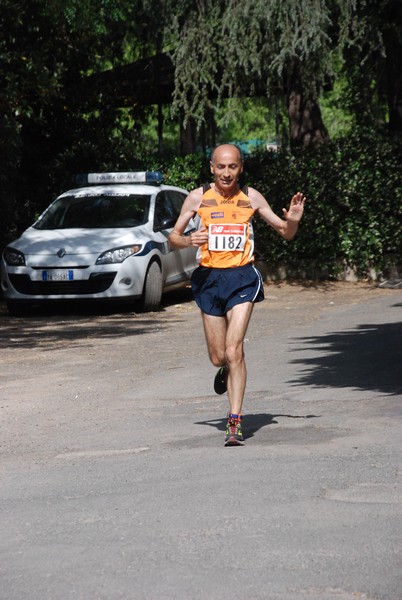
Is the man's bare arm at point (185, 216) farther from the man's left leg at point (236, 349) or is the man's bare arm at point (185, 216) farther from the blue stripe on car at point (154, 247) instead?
the blue stripe on car at point (154, 247)

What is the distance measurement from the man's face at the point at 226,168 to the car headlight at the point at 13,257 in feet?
32.1

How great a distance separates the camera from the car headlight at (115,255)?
56.9ft

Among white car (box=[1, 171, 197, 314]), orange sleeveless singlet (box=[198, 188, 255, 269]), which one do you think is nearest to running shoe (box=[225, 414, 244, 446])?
orange sleeveless singlet (box=[198, 188, 255, 269])

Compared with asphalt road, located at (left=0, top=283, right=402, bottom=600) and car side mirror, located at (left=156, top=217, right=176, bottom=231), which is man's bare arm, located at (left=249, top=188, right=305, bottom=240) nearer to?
asphalt road, located at (left=0, top=283, right=402, bottom=600)

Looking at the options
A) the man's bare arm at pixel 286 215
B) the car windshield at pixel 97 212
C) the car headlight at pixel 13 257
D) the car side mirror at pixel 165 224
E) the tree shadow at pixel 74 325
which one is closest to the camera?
the man's bare arm at pixel 286 215

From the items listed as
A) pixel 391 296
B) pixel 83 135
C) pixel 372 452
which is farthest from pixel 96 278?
pixel 372 452

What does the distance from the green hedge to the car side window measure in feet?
7.46

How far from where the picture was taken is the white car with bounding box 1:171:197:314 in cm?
1725

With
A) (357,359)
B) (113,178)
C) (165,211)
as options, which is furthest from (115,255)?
(357,359)

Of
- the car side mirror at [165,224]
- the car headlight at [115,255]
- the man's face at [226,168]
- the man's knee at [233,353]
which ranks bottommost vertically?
the car headlight at [115,255]

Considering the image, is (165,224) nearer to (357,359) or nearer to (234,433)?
(357,359)

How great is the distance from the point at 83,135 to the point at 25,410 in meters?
14.0

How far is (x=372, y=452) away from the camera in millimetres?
7438

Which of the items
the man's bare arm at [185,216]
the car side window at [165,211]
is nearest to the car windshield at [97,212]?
the car side window at [165,211]
